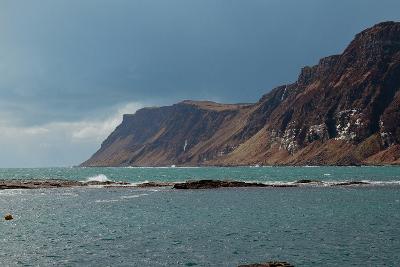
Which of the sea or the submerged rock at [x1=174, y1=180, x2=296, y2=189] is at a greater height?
the submerged rock at [x1=174, y1=180, x2=296, y2=189]

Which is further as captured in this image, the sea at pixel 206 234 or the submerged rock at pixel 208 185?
the submerged rock at pixel 208 185

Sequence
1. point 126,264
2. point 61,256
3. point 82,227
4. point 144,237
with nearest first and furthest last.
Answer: point 126,264 → point 61,256 → point 144,237 → point 82,227

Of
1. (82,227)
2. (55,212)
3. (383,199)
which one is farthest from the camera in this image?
(383,199)

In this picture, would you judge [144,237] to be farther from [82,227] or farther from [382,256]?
[382,256]

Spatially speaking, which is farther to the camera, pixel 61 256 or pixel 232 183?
pixel 232 183

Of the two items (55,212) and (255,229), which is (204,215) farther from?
(55,212)

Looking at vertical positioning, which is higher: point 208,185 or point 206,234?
point 208,185

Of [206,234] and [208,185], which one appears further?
[208,185]

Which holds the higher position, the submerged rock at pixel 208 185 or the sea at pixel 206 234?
the submerged rock at pixel 208 185

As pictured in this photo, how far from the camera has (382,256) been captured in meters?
35.9

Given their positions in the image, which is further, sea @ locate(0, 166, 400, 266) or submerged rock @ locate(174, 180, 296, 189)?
submerged rock @ locate(174, 180, 296, 189)

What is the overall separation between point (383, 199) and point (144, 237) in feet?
164

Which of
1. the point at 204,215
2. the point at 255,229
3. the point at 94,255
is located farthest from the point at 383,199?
the point at 94,255

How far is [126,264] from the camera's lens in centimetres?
3509
